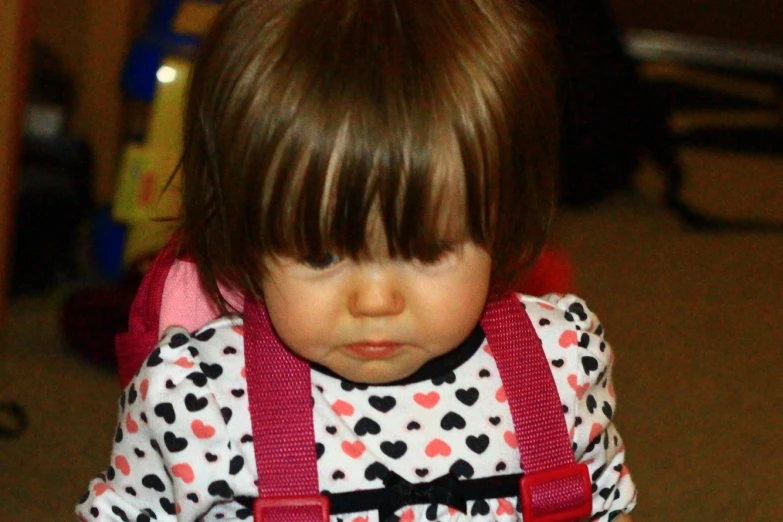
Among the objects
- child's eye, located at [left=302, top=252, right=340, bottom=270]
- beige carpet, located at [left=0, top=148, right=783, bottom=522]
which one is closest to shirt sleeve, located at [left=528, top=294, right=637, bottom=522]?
child's eye, located at [left=302, top=252, right=340, bottom=270]

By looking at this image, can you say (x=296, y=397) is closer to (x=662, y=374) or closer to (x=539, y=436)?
(x=539, y=436)

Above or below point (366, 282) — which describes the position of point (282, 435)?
below

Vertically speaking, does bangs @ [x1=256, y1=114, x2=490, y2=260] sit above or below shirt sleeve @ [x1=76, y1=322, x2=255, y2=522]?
above

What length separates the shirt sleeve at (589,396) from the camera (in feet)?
3.00

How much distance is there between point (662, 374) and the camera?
5.51 ft

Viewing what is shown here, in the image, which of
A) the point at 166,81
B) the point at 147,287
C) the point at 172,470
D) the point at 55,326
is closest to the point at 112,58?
the point at 166,81

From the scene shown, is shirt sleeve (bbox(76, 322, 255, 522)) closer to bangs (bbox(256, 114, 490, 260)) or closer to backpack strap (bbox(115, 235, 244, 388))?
backpack strap (bbox(115, 235, 244, 388))

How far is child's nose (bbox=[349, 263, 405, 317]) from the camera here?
765 mm

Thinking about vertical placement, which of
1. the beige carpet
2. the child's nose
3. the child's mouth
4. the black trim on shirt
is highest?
the child's nose

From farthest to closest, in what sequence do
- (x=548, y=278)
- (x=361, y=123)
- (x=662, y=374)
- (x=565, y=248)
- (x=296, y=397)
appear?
(x=565, y=248)
(x=662, y=374)
(x=548, y=278)
(x=296, y=397)
(x=361, y=123)

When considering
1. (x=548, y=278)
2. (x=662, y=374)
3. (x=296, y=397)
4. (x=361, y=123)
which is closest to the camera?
(x=361, y=123)

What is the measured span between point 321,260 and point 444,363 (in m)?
0.17

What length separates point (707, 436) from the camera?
1.54 meters

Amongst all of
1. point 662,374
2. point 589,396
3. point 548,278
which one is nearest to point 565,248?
point 662,374
